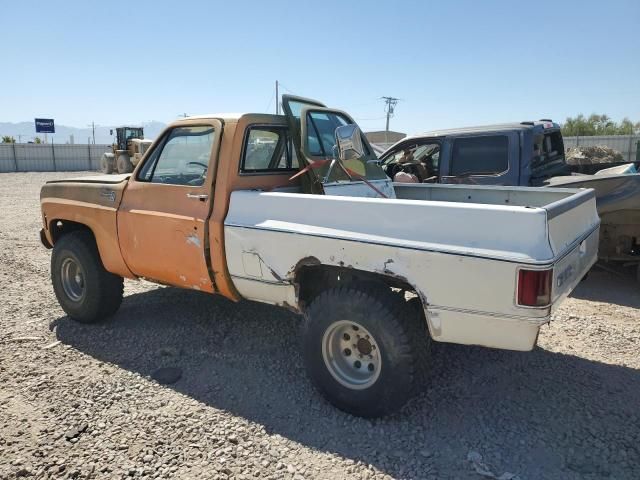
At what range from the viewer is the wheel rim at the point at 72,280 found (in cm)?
485

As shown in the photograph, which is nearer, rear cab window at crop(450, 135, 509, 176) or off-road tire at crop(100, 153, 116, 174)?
rear cab window at crop(450, 135, 509, 176)

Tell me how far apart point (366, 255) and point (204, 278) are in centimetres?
140

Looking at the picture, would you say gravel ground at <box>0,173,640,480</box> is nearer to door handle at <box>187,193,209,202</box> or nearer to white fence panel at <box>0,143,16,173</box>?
door handle at <box>187,193,209,202</box>

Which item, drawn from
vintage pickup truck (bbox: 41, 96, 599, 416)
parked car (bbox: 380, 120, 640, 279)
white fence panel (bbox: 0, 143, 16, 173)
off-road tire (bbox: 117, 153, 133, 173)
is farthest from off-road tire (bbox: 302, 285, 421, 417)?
white fence panel (bbox: 0, 143, 16, 173)

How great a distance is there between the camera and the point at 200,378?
381 cm

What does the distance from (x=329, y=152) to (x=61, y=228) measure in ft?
9.37

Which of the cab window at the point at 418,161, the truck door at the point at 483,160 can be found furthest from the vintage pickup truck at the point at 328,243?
the cab window at the point at 418,161

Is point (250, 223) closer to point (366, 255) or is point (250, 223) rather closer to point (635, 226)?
point (366, 255)

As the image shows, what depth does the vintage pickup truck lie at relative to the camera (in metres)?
2.64

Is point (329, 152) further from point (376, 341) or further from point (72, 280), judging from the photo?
point (72, 280)

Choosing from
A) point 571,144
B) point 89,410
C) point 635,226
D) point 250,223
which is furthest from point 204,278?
point 571,144

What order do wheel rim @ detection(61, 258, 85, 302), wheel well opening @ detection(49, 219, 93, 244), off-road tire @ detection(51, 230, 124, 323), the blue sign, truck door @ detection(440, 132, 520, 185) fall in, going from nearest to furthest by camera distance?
off-road tire @ detection(51, 230, 124, 323) < wheel rim @ detection(61, 258, 85, 302) < wheel well opening @ detection(49, 219, 93, 244) < truck door @ detection(440, 132, 520, 185) < the blue sign

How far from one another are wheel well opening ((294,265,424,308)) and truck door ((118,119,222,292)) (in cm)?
74

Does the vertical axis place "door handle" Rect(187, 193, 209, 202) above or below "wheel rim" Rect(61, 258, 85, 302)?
above
